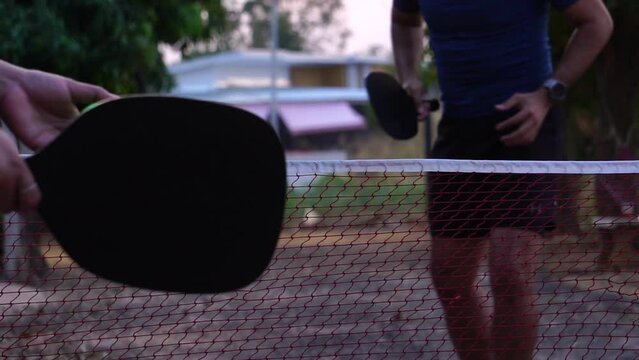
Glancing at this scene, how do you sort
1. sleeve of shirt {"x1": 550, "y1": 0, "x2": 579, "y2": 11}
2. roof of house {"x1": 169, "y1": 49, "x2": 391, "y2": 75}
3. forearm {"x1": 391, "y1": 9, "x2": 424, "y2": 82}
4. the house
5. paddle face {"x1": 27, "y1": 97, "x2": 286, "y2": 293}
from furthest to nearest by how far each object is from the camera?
roof of house {"x1": 169, "y1": 49, "x2": 391, "y2": 75}
the house
forearm {"x1": 391, "y1": 9, "x2": 424, "y2": 82}
sleeve of shirt {"x1": 550, "y1": 0, "x2": 579, "y2": 11}
paddle face {"x1": 27, "y1": 97, "x2": 286, "y2": 293}

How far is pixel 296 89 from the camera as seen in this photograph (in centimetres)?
3744

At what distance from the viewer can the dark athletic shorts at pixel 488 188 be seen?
326 centimetres

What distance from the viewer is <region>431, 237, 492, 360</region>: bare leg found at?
345 centimetres

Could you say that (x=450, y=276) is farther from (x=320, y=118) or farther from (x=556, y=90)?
(x=320, y=118)

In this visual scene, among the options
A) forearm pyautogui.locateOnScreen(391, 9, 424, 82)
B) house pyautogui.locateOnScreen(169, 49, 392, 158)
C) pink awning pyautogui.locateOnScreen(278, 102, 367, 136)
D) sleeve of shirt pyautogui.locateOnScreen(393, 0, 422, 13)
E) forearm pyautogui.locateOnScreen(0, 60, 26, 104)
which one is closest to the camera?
forearm pyautogui.locateOnScreen(0, 60, 26, 104)

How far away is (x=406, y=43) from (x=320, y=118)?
3225 centimetres

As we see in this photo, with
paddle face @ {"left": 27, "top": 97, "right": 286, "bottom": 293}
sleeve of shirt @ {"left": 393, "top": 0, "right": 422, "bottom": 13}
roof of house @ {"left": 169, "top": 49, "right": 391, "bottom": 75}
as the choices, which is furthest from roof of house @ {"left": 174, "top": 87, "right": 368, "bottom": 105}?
paddle face @ {"left": 27, "top": 97, "right": 286, "bottom": 293}

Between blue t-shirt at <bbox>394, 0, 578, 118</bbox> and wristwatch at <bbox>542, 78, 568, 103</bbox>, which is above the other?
blue t-shirt at <bbox>394, 0, 578, 118</bbox>

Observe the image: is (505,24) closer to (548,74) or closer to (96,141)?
(548,74)

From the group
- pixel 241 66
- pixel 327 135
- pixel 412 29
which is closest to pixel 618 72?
pixel 412 29

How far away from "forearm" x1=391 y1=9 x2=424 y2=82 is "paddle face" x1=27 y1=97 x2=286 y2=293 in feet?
6.98

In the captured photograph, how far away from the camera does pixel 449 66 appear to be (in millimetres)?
3492

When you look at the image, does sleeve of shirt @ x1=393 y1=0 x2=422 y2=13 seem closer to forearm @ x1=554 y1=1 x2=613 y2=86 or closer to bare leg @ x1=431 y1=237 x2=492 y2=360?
forearm @ x1=554 y1=1 x2=613 y2=86

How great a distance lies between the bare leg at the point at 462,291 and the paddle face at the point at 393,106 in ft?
2.06
